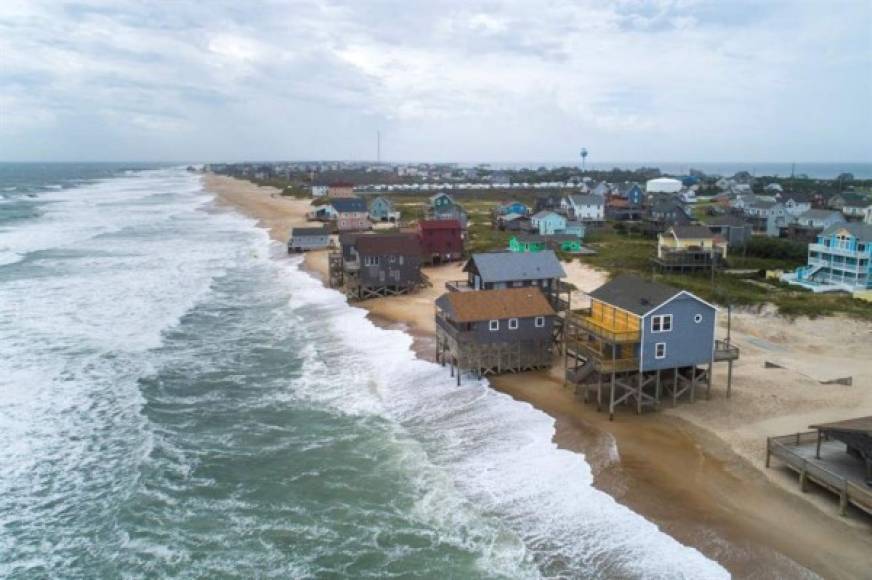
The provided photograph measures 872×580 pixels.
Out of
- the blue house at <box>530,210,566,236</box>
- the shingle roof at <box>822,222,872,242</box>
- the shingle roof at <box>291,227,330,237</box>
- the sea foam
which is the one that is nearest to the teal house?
the blue house at <box>530,210,566,236</box>

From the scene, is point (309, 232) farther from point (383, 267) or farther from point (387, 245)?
point (383, 267)

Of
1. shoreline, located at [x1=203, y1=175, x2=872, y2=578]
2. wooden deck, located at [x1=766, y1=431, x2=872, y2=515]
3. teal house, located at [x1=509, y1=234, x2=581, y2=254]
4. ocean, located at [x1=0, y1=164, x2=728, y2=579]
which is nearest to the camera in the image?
shoreline, located at [x1=203, y1=175, x2=872, y2=578]

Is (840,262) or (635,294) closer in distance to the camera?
(635,294)

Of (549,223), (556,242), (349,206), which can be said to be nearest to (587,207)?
(549,223)

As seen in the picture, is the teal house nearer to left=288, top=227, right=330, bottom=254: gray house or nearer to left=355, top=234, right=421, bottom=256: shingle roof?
left=355, top=234, right=421, bottom=256: shingle roof

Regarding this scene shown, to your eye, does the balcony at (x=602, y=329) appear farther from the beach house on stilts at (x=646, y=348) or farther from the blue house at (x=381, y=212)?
the blue house at (x=381, y=212)
